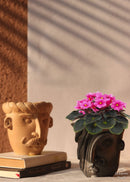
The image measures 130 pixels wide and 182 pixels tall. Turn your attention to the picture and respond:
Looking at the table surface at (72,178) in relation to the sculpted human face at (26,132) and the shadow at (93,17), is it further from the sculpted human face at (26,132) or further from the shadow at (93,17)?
the shadow at (93,17)

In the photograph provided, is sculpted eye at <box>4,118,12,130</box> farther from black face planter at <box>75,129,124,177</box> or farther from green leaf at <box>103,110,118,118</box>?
green leaf at <box>103,110,118,118</box>

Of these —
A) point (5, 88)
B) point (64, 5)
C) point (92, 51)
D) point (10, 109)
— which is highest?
point (64, 5)

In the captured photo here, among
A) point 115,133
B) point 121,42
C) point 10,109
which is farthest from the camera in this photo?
point 121,42

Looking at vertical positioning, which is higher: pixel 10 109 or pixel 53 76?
pixel 53 76

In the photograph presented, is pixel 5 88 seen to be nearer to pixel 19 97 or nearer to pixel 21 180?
pixel 19 97

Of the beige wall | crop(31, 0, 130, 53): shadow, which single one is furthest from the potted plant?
crop(31, 0, 130, 53): shadow

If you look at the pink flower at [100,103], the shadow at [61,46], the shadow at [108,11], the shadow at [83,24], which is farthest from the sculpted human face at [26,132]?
the shadow at [108,11]

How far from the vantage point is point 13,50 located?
293 cm

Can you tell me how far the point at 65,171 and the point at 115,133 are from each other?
1.59 ft

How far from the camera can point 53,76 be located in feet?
9.37

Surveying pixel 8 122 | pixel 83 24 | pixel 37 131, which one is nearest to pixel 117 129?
pixel 37 131

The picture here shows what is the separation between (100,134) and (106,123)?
67 mm

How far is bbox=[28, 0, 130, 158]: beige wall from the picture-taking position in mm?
2775

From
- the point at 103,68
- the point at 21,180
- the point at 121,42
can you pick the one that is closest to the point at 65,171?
the point at 21,180
